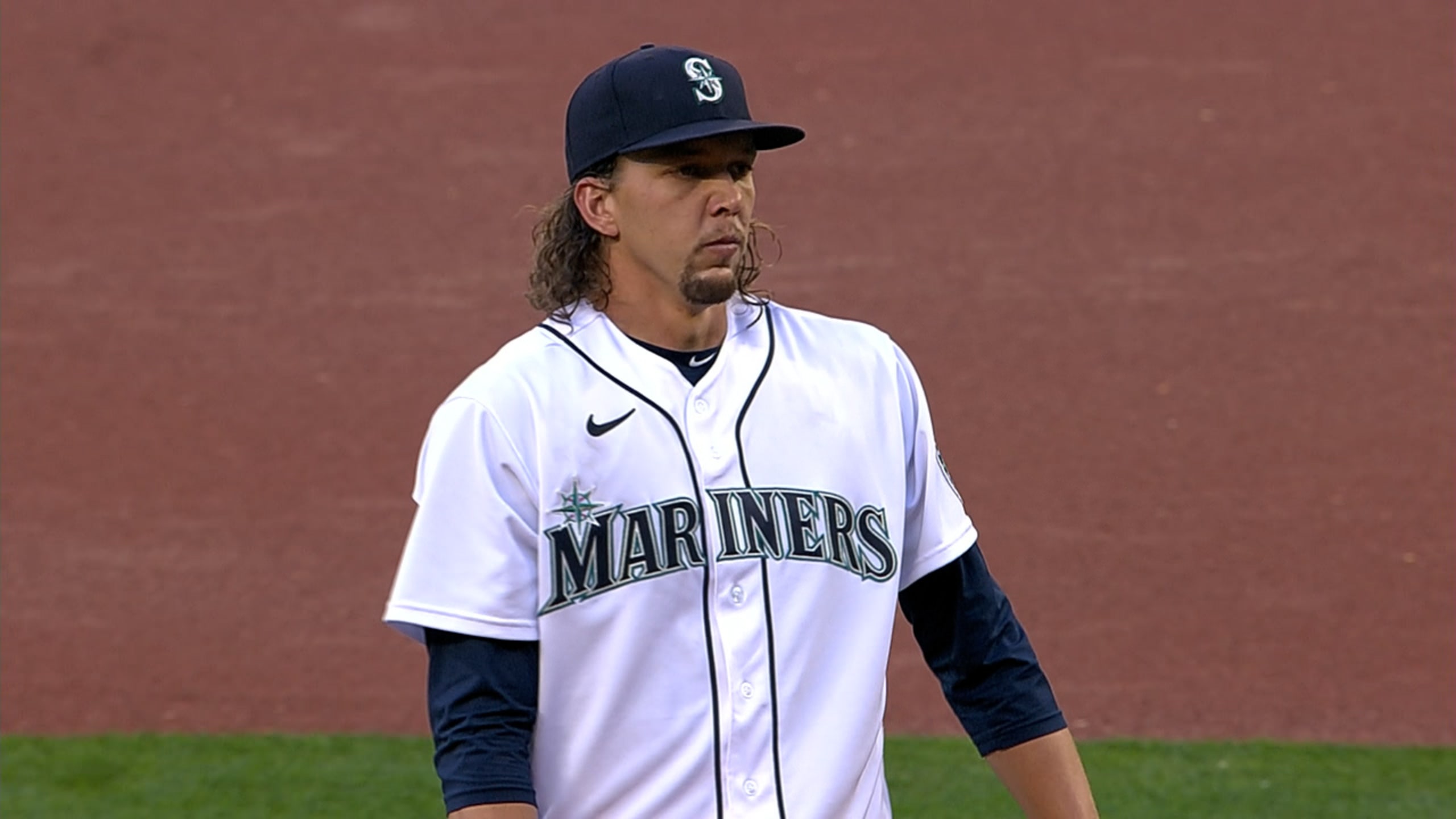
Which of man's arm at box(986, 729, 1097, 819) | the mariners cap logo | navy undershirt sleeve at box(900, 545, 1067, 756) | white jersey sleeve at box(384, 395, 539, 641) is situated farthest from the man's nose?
man's arm at box(986, 729, 1097, 819)

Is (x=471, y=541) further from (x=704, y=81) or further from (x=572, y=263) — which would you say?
(x=704, y=81)

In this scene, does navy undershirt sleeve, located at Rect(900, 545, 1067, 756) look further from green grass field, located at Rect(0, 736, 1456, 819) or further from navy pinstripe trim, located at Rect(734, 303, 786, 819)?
green grass field, located at Rect(0, 736, 1456, 819)

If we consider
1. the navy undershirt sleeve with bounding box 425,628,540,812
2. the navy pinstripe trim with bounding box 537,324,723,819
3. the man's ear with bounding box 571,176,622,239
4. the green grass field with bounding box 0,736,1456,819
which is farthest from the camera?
the green grass field with bounding box 0,736,1456,819

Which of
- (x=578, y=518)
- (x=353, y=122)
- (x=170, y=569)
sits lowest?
(x=170, y=569)

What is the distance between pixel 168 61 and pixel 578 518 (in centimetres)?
1011

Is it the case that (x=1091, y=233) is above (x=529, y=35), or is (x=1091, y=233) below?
below

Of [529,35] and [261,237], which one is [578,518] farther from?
[529,35]

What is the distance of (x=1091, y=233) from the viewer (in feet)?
32.2

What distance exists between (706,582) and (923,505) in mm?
343

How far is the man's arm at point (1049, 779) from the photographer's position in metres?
2.51

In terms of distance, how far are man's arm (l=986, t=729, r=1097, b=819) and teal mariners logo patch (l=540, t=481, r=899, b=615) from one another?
299mm

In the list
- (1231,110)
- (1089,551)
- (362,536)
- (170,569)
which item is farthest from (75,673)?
(1231,110)

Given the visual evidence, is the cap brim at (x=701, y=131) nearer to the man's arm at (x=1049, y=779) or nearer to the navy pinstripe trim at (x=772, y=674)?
the navy pinstripe trim at (x=772, y=674)

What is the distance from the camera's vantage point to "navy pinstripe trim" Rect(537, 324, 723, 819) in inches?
92.8
